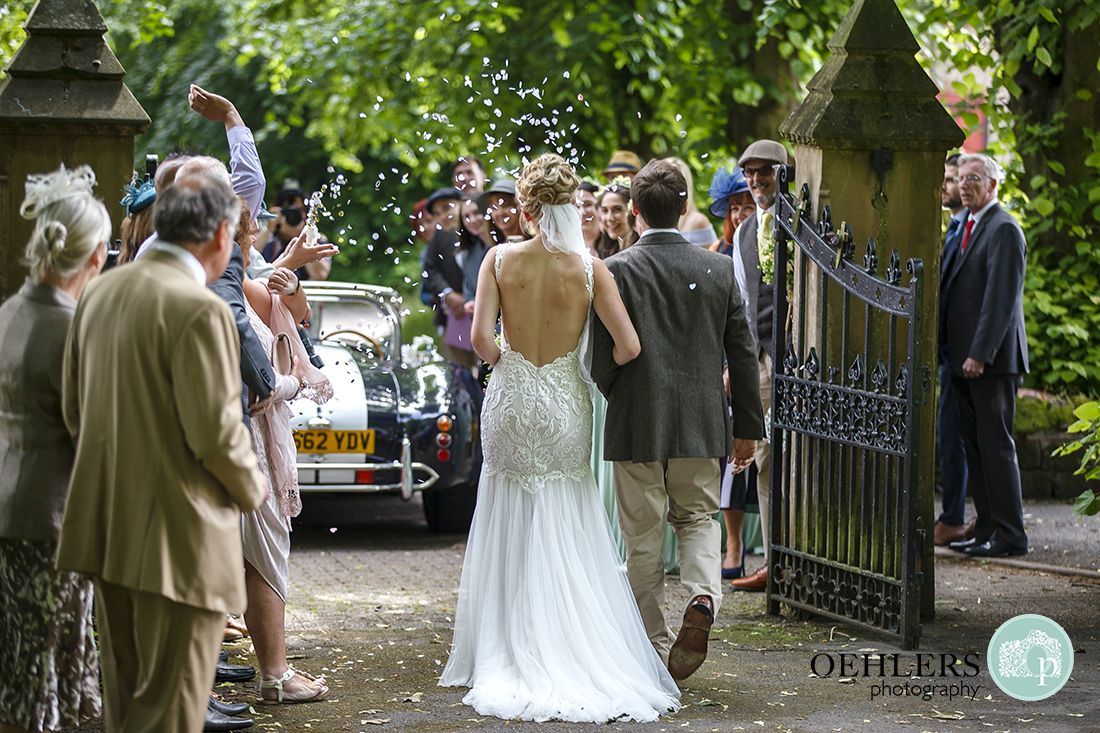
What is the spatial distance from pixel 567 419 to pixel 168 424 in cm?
227

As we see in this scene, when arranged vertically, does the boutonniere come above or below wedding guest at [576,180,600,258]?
below

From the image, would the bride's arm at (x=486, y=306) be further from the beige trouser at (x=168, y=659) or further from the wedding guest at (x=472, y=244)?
the wedding guest at (x=472, y=244)

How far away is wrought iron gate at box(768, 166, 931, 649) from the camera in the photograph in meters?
5.68

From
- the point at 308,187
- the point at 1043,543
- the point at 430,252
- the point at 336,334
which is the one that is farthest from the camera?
the point at 308,187

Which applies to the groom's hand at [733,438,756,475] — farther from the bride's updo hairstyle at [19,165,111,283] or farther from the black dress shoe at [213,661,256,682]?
the bride's updo hairstyle at [19,165,111,283]

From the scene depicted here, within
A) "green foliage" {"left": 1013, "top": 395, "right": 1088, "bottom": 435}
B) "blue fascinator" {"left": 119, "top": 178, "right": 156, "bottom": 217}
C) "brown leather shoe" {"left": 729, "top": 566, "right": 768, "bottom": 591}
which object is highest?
"blue fascinator" {"left": 119, "top": 178, "right": 156, "bottom": 217}

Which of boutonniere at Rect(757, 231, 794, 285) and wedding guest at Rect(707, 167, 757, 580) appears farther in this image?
wedding guest at Rect(707, 167, 757, 580)

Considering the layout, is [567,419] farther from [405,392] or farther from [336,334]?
[336,334]

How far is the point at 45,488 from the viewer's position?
3740 mm

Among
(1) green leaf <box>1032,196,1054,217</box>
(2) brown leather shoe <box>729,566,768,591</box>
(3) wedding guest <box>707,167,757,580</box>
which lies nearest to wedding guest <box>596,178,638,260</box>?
(3) wedding guest <box>707,167,757,580</box>

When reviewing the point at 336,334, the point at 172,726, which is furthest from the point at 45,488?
the point at 336,334

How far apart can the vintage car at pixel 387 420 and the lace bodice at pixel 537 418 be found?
2.97 m

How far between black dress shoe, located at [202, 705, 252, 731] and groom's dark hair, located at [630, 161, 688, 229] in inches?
104

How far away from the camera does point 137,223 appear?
478cm
